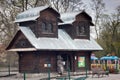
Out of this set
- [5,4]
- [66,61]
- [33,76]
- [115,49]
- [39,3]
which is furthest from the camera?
[115,49]

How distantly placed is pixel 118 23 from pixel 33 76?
119 feet

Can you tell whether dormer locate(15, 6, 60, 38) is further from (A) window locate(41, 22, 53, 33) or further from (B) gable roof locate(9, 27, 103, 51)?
(B) gable roof locate(9, 27, 103, 51)

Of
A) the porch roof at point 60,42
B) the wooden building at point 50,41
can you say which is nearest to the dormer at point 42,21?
the wooden building at point 50,41

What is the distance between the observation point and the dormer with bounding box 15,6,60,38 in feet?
136

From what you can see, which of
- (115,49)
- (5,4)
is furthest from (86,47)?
(115,49)

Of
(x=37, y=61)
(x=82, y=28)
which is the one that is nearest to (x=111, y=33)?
(x=82, y=28)

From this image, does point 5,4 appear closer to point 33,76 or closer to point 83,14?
point 83,14

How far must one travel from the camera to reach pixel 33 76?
1594 inches

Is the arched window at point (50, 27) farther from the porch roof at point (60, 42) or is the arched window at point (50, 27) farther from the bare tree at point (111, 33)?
the bare tree at point (111, 33)

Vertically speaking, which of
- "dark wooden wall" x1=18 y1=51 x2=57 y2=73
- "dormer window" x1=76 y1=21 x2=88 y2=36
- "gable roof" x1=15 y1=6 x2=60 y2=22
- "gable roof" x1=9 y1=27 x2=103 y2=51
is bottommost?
"dark wooden wall" x1=18 y1=51 x2=57 y2=73

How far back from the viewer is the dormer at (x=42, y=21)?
4138cm

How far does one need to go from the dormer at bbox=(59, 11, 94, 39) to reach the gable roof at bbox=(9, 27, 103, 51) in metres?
0.63

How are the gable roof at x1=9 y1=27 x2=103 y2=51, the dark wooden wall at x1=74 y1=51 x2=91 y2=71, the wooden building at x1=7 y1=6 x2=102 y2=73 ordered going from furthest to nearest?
the dark wooden wall at x1=74 y1=51 x2=91 y2=71, the wooden building at x1=7 y1=6 x2=102 y2=73, the gable roof at x1=9 y1=27 x2=103 y2=51

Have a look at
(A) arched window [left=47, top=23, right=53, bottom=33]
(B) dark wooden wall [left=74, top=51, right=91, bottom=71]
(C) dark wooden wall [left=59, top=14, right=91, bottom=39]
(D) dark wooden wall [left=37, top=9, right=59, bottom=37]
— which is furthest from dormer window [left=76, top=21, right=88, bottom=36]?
(A) arched window [left=47, top=23, right=53, bottom=33]
